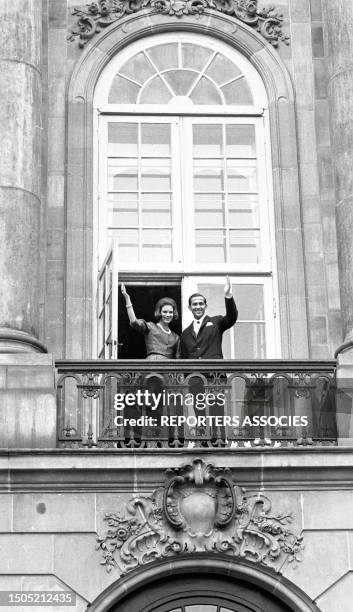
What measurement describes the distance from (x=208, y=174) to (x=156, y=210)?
767mm

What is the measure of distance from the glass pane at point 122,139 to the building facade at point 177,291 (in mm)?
24

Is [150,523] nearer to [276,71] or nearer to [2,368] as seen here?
[2,368]

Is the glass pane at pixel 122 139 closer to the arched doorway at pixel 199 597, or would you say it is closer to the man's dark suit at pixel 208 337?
the man's dark suit at pixel 208 337

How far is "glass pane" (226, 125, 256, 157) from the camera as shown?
63.6ft

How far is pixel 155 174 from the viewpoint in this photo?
19.2 m

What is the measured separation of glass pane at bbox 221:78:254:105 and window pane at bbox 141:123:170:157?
0.84 metres

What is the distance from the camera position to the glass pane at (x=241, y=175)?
19.2 m

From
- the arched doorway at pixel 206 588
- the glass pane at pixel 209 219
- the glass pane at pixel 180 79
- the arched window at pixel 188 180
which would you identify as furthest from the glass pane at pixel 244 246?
the arched doorway at pixel 206 588

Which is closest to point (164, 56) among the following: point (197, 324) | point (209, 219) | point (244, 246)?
point (209, 219)

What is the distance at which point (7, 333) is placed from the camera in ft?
54.7

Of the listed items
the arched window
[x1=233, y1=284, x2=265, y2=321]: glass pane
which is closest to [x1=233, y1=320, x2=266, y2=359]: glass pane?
the arched window

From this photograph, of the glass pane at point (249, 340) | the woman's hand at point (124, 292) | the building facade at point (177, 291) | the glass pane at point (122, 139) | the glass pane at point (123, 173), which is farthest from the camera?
the glass pane at point (122, 139)

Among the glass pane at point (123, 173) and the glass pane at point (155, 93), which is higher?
the glass pane at point (155, 93)

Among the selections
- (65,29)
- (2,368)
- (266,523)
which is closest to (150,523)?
(266,523)
